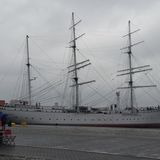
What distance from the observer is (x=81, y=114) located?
81000 mm

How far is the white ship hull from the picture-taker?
74.3m

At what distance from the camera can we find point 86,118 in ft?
266

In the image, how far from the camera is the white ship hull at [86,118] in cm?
7431

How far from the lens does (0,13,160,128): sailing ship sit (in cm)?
7475

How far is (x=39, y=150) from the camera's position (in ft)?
56.0

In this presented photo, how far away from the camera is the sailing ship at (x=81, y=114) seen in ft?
245

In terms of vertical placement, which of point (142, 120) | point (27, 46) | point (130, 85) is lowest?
point (142, 120)

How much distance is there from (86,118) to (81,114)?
1.31m

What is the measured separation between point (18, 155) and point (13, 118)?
59.2 metres

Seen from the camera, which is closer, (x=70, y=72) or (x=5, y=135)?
(x=5, y=135)

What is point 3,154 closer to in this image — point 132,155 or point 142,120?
point 132,155

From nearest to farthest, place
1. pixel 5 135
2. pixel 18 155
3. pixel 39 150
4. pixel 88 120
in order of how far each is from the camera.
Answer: pixel 18 155 < pixel 39 150 < pixel 5 135 < pixel 88 120

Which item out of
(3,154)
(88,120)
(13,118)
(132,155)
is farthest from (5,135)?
(88,120)

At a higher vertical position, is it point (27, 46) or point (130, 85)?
point (27, 46)
